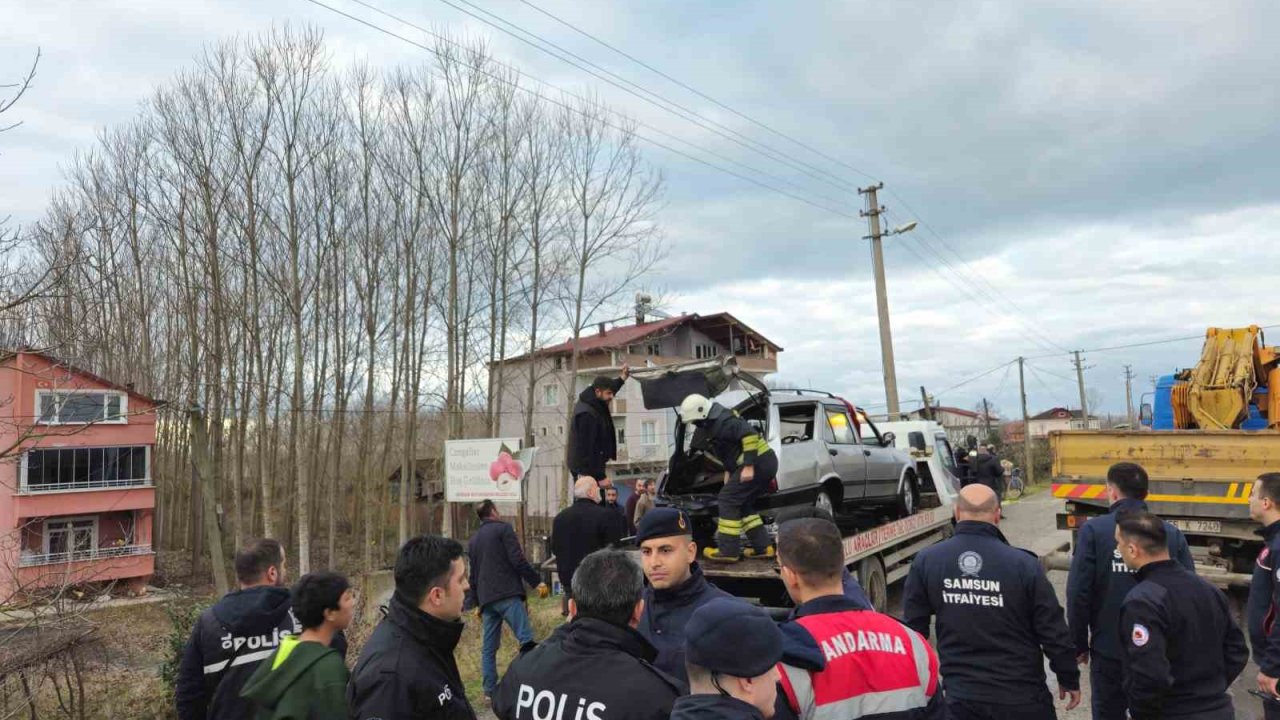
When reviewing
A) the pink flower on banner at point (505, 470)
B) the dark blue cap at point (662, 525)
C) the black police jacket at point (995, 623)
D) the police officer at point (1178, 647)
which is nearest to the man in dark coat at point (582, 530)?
the dark blue cap at point (662, 525)

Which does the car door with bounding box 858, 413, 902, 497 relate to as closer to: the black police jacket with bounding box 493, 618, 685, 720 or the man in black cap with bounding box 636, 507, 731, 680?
the man in black cap with bounding box 636, 507, 731, 680

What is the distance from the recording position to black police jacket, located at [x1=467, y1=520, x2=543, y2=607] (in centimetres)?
667

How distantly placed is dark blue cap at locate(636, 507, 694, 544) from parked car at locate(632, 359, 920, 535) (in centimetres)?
429

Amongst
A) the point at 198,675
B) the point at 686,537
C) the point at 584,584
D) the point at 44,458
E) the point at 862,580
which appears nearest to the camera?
the point at 584,584

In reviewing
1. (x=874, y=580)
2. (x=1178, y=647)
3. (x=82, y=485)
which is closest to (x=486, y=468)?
Result: (x=874, y=580)

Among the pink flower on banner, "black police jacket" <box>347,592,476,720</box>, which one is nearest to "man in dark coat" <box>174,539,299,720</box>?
"black police jacket" <box>347,592,476,720</box>

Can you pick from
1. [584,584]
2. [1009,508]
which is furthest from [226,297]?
[584,584]

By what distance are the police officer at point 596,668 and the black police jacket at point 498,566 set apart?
432 cm

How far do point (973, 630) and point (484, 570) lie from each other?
433 centimetres

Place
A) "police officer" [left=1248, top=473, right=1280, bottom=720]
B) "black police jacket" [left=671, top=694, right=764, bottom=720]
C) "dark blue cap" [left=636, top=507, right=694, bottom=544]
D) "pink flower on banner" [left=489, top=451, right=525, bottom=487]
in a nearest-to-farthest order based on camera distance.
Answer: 1. "black police jacket" [left=671, top=694, right=764, bottom=720]
2. "dark blue cap" [left=636, top=507, right=694, bottom=544]
3. "police officer" [left=1248, top=473, right=1280, bottom=720]
4. "pink flower on banner" [left=489, top=451, right=525, bottom=487]

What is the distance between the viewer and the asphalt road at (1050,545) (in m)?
6.21

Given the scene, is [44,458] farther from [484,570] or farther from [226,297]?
[484,570]

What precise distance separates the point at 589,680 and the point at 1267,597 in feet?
13.8

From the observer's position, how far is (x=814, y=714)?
227cm
